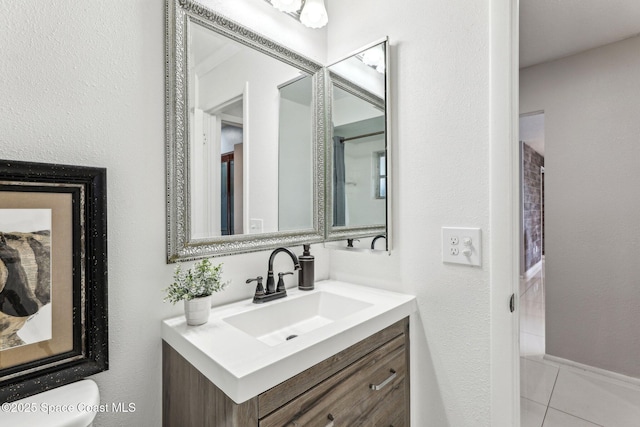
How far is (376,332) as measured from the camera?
3.42ft

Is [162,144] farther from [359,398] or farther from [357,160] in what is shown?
[359,398]

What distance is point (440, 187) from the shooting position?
1.18 m

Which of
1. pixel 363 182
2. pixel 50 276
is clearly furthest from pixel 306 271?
pixel 50 276

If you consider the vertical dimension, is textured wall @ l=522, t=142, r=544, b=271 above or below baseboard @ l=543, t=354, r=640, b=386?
above

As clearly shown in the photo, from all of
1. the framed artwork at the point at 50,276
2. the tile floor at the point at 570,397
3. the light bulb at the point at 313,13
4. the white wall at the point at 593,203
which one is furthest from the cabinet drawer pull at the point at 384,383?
the white wall at the point at 593,203

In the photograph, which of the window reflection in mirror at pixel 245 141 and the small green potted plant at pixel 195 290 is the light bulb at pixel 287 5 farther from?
the small green potted plant at pixel 195 290

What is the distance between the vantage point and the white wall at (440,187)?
109cm

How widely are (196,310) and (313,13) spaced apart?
133cm

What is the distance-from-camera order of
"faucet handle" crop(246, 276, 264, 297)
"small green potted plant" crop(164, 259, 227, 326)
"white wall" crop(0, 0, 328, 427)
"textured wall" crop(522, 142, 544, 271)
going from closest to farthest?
"white wall" crop(0, 0, 328, 427) < "small green potted plant" crop(164, 259, 227, 326) < "faucet handle" crop(246, 276, 264, 297) < "textured wall" crop(522, 142, 544, 271)

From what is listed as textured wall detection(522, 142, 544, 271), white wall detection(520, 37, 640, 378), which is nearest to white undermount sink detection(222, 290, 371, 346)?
white wall detection(520, 37, 640, 378)

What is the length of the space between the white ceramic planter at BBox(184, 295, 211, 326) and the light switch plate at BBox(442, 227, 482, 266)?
0.87m

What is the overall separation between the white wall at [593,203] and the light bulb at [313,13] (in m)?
2.08

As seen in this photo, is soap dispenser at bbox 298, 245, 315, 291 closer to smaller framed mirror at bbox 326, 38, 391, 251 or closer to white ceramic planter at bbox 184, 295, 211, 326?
smaller framed mirror at bbox 326, 38, 391, 251

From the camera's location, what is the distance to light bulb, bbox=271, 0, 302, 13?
1290 mm
